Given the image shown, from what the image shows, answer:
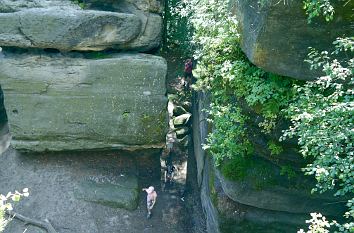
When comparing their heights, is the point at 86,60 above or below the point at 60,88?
above

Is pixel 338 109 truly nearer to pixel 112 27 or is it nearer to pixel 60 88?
pixel 112 27

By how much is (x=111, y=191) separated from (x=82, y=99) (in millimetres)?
1810

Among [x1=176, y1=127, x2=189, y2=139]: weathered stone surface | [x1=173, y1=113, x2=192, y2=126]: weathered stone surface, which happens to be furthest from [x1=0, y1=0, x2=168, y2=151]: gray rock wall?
[x1=173, y1=113, x2=192, y2=126]: weathered stone surface

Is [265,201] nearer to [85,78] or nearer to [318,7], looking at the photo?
[318,7]

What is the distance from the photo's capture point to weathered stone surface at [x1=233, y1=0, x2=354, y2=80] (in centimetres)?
379

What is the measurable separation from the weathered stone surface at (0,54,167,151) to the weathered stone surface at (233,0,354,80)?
11.7 feet

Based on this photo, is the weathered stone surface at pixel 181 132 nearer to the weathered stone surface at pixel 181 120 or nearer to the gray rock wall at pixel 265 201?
the weathered stone surface at pixel 181 120

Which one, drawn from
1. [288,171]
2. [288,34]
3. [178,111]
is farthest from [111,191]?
[288,34]

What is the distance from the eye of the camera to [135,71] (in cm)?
740

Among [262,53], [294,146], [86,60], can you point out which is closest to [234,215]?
[294,146]

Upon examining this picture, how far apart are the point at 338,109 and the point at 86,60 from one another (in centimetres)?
539

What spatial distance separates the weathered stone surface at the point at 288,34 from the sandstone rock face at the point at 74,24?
3.59 m

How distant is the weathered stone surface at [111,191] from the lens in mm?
7434

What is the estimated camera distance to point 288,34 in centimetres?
391
